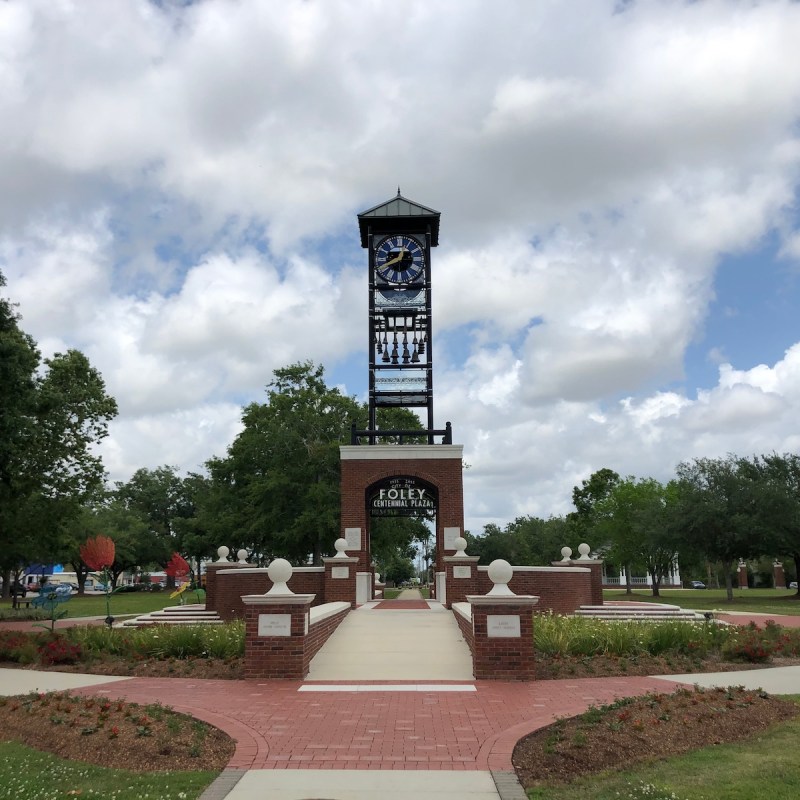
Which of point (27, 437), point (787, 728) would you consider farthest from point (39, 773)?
point (27, 437)

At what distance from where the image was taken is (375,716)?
7.98 metres

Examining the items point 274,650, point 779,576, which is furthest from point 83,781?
point 779,576

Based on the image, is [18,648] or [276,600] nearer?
[276,600]

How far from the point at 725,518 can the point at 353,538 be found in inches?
858

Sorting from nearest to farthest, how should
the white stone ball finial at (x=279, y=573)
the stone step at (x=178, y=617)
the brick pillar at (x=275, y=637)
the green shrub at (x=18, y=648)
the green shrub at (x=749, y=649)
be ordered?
the brick pillar at (x=275, y=637), the white stone ball finial at (x=279, y=573), the green shrub at (x=749, y=649), the green shrub at (x=18, y=648), the stone step at (x=178, y=617)

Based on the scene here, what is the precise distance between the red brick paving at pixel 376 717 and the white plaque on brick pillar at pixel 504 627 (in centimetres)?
63

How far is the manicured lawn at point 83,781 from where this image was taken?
525 cm

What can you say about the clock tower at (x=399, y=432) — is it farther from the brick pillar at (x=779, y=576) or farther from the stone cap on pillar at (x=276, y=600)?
the brick pillar at (x=779, y=576)

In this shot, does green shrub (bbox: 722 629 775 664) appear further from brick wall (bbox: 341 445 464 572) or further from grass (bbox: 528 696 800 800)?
Result: brick wall (bbox: 341 445 464 572)

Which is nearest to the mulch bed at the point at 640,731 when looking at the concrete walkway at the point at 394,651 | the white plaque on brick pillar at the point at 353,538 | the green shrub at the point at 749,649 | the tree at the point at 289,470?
the concrete walkway at the point at 394,651

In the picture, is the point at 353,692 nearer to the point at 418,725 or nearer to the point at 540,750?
the point at 418,725

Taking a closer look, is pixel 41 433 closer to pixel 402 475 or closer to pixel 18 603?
pixel 402 475

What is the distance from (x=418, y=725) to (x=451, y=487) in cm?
1515

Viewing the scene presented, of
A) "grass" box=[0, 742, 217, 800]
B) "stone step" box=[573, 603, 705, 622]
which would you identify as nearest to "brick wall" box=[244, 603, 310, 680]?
"grass" box=[0, 742, 217, 800]
